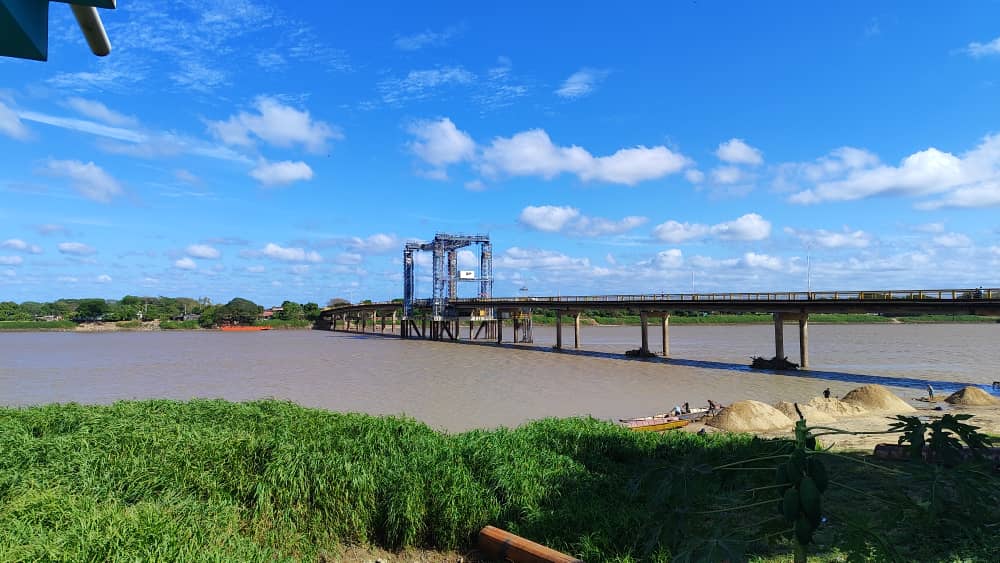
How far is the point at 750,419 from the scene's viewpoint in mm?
17750

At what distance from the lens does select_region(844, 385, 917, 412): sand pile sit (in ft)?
68.6

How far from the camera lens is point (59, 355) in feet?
193

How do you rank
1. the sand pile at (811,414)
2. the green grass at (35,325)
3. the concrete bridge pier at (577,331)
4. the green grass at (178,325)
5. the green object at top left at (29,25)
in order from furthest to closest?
1. the green grass at (178,325)
2. the green grass at (35,325)
3. the concrete bridge pier at (577,331)
4. the sand pile at (811,414)
5. the green object at top left at (29,25)

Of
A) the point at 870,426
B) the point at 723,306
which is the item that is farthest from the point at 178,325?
the point at 870,426

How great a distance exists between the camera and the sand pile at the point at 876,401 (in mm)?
20922

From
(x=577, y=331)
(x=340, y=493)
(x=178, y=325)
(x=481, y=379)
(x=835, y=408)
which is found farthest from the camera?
(x=178, y=325)

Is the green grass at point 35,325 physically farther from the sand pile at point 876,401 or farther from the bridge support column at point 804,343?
the sand pile at point 876,401

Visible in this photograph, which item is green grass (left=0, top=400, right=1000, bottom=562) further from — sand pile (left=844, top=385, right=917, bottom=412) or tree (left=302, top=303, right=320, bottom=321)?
tree (left=302, top=303, right=320, bottom=321)

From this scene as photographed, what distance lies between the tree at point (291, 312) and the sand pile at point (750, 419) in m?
141

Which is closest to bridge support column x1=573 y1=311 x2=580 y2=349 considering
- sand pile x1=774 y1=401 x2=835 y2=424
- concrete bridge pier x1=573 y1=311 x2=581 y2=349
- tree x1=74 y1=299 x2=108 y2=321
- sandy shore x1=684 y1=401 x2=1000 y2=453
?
concrete bridge pier x1=573 y1=311 x2=581 y2=349

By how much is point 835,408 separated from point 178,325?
142248mm

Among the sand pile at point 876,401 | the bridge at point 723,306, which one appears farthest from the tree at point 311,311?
the sand pile at point 876,401

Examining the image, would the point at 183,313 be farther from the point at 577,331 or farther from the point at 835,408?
the point at 835,408

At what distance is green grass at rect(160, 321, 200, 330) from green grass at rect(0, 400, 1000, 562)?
139 m
